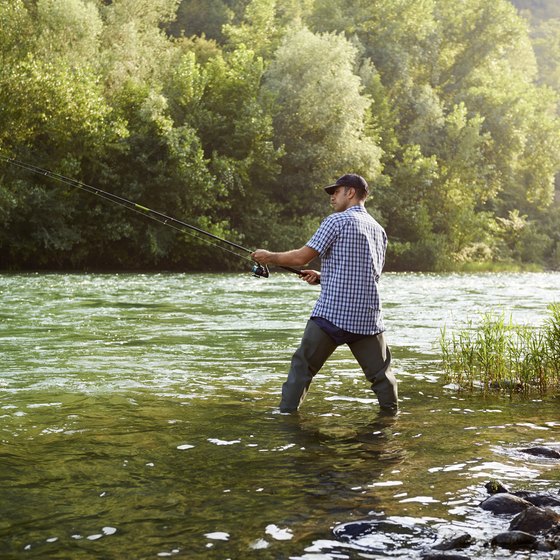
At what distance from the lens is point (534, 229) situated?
59.1 meters

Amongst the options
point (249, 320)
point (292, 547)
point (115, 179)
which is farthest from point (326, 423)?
point (115, 179)

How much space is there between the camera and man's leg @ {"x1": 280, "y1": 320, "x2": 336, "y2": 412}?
719cm

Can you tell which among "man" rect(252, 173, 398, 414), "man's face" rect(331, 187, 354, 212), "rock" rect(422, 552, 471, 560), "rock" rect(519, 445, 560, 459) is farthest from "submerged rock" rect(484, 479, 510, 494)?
"man's face" rect(331, 187, 354, 212)

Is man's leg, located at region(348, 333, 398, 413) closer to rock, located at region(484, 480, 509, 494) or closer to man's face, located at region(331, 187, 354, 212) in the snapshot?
man's face, located at region(331, 187, 354, 212)

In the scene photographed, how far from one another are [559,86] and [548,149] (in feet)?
164

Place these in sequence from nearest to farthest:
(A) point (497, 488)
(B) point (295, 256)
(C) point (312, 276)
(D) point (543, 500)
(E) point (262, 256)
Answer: (D) point (543, 500)
(A) point (497, 488)
(B) point (295, 256)
(E) point (262, 256)
(C) point (312, 276)

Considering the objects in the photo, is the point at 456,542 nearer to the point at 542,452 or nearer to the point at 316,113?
the point at 542,452

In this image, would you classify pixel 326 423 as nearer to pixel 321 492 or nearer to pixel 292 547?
pixel 321 492

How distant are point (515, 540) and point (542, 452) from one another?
2.06 metres

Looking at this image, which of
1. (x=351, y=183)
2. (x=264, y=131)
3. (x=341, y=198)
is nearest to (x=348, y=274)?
(x=341, y=198)

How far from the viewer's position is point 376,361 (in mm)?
7305

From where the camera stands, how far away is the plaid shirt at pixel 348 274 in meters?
7.12

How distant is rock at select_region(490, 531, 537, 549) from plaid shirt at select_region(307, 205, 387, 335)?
9.71ft

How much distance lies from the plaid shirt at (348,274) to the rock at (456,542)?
9.60 feet
